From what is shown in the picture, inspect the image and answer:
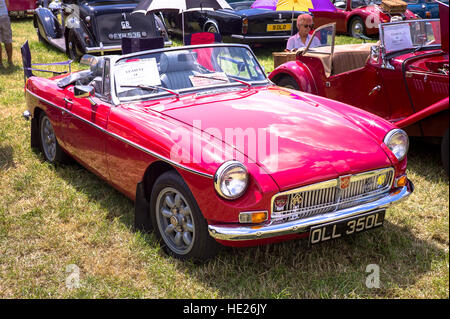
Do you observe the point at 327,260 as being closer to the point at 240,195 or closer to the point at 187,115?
the point at 240,195

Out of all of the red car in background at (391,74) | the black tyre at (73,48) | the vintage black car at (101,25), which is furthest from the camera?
the black tyre at (73,48)

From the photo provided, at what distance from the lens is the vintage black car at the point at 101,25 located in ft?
33.0

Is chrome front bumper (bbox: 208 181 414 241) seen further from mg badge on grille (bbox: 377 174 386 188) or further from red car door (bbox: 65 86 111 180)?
red car door (bbox: 65 86 111 180)

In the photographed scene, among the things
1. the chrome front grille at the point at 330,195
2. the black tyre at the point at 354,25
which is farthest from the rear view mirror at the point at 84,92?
the black tyre at the point at 354,25

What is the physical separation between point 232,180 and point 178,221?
633 millimetres

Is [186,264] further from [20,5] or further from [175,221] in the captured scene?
[20,5]

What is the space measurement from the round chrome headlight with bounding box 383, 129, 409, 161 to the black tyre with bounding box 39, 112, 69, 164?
3.21 m

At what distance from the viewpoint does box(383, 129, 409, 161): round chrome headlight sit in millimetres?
3479

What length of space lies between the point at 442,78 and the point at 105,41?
23.0 feet

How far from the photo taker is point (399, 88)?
534 centimetres

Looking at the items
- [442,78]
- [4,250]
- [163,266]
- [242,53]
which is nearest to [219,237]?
[163,266]

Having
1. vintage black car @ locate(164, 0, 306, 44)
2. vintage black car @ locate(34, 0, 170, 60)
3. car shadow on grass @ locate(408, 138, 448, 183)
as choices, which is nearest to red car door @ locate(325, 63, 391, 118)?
car shadow on grass @ locate(408, 138, 448, 183)

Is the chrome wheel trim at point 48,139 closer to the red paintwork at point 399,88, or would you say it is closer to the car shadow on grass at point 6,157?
the car shadow on grass at point 6,157

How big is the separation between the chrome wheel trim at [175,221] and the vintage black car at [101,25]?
23.3 feet
